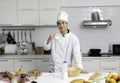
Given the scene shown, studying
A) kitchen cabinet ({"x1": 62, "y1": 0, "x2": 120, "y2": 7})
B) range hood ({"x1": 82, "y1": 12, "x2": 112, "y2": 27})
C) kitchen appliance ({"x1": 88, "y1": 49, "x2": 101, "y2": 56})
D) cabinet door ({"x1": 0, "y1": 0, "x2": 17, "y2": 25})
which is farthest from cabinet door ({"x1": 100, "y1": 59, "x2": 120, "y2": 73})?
cabinet door ({"x1": 0, "y1": 0, "x2": 17, "y2": 25})

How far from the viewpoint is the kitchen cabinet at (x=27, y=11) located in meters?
4.54

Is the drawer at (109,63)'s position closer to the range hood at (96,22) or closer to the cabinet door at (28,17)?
the range hood at (96,22)

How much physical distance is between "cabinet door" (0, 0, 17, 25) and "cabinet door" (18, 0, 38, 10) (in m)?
0.12

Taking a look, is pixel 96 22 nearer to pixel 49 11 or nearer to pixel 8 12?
pixel 49 11

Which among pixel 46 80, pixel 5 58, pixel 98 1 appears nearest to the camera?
pixel 46 80

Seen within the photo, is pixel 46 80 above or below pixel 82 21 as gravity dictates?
below

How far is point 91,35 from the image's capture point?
4.88m

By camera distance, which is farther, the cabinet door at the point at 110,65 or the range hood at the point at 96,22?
the range hood at the point at 96,22

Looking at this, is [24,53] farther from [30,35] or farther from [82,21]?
[82,21]

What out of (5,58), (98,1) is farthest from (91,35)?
(5,58)

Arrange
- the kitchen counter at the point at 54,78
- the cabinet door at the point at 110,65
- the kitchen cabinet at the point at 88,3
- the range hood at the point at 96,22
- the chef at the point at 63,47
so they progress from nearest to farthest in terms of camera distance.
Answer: the kitchen counter at the point at 54,78 → the chef at the point at 63,47 → the cabinet door at the point at 110,65 → the range hood at the point at 96,22 → the kitchen cabinet at the point at 88,3

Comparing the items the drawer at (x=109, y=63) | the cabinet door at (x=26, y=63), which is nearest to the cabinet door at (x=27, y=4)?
the cabinet door at (x=26, y=63)

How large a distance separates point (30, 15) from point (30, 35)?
551 mm

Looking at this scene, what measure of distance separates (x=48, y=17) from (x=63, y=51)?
1556 mm
